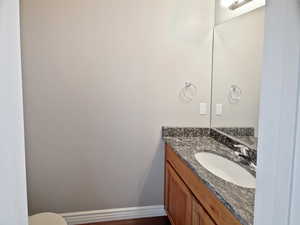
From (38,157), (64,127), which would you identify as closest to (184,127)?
(64,127)

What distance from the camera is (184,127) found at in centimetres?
249

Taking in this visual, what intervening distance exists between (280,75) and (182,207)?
5.10 feet

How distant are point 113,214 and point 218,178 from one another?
4.58 ft

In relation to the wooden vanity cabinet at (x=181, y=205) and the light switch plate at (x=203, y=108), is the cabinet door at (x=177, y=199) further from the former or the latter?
the light switch plate at (x=203, y=108)

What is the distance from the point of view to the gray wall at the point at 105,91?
7.27 ft

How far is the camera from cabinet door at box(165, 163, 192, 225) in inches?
71.0

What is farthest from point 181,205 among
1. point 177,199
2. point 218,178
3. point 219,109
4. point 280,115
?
point 280,115

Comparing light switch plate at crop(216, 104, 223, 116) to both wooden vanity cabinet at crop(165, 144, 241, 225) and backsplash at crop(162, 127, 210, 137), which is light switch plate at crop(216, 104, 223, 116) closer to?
backsplash at crop(162, 127, 210, 137)

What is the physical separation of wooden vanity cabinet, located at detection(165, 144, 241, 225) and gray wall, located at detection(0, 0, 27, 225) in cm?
88

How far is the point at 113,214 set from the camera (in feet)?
8.21

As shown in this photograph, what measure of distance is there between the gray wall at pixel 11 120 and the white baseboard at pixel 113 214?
6.55 ft

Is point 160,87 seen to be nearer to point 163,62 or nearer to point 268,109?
point 163,62

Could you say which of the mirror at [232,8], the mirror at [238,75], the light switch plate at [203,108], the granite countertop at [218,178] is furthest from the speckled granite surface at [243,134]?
the mirror at [232,8]

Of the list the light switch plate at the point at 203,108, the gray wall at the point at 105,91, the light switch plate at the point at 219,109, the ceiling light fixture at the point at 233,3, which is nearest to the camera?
the ceiling light fixture at the point at 233,3
